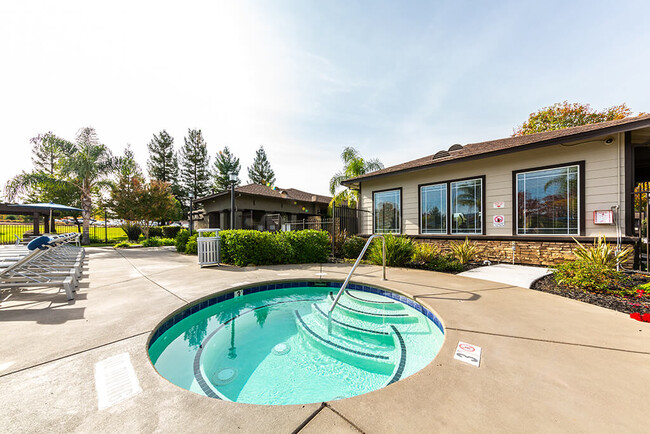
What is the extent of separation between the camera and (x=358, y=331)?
3326mm

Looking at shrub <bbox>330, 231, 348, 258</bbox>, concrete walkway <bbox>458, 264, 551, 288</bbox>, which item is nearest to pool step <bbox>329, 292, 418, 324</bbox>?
concrete walkway <bbox>458, 264, 551, 288</bbox>

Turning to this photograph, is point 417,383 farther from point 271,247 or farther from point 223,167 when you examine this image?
point 223,167

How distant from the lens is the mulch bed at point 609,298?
10.6ft

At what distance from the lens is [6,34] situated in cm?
473

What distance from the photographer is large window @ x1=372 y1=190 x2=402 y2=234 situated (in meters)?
9.42

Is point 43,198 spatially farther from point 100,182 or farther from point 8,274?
point 8,274

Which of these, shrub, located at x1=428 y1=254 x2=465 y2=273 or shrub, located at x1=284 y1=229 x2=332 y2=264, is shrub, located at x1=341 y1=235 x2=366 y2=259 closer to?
shrub, located at x1=284 y1=229 x2=332 y2=264

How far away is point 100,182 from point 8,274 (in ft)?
58.4

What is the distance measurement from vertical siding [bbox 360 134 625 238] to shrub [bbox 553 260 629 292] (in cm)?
246

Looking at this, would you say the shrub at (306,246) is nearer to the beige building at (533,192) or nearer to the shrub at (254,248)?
the shrub at (254,248)

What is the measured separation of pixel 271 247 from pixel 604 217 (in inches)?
340

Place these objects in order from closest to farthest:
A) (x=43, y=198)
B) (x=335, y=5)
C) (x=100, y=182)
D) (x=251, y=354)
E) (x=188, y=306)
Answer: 1. (x=251, y=354)
2. (x=188, y=306)
3. (x=335, y=5)
4. (x=100, y=182)
5. (x=43, y=198)

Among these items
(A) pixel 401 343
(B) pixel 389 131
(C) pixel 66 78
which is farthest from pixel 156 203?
(A) pixel 401 343

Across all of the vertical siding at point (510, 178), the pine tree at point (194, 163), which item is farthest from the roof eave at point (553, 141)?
the pine tree at point (194, 163)
